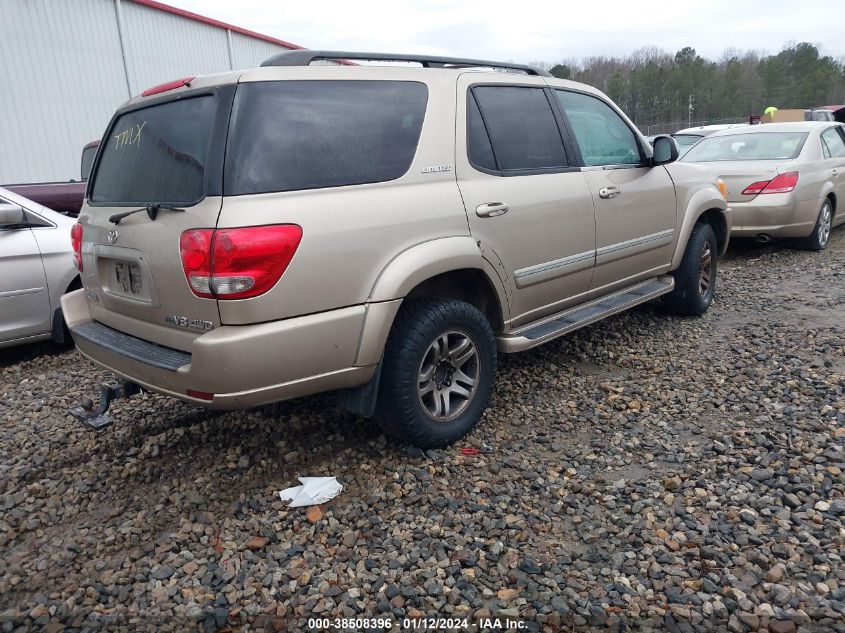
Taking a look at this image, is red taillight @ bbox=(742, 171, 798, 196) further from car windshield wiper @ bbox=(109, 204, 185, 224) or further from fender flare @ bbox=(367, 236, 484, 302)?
car windshield wiper @ bbox=(109, 204, 185, 224)

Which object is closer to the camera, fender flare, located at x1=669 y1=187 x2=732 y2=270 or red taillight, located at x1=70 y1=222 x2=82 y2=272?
red taillight, located at x1=70 y1=222 x2=82 y2=272

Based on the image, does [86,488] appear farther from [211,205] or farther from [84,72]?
[84,72]

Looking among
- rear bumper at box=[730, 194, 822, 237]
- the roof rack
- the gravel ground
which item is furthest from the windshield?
the roof rack

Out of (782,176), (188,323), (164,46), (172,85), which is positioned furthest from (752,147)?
(164,46)

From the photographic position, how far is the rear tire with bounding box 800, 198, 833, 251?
25.6 feet

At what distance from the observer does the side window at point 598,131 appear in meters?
4.17

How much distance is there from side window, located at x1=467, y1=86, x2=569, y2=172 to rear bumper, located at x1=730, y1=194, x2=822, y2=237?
4.47 m

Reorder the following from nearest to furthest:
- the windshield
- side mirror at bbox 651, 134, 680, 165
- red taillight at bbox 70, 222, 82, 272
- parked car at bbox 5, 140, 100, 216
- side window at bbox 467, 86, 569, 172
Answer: red taillight at bbox 70, 222, 82, 272, side window at bbox 467, 86, 569, 172, side mirror at bbox 651, 134, 680, 165, parked car at bbox 5, 140, 100, 216, the windshield

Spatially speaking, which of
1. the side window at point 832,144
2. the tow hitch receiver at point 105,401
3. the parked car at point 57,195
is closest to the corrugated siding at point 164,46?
the parked car at point 57,195

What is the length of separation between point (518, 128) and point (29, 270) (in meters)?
3.76

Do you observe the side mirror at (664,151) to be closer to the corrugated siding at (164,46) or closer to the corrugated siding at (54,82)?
the corrugated siding at (54,82)

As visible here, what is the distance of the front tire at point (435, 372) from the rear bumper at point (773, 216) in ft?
17.5

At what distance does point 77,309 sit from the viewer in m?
3.43

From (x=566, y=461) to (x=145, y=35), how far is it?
45.0 ft
